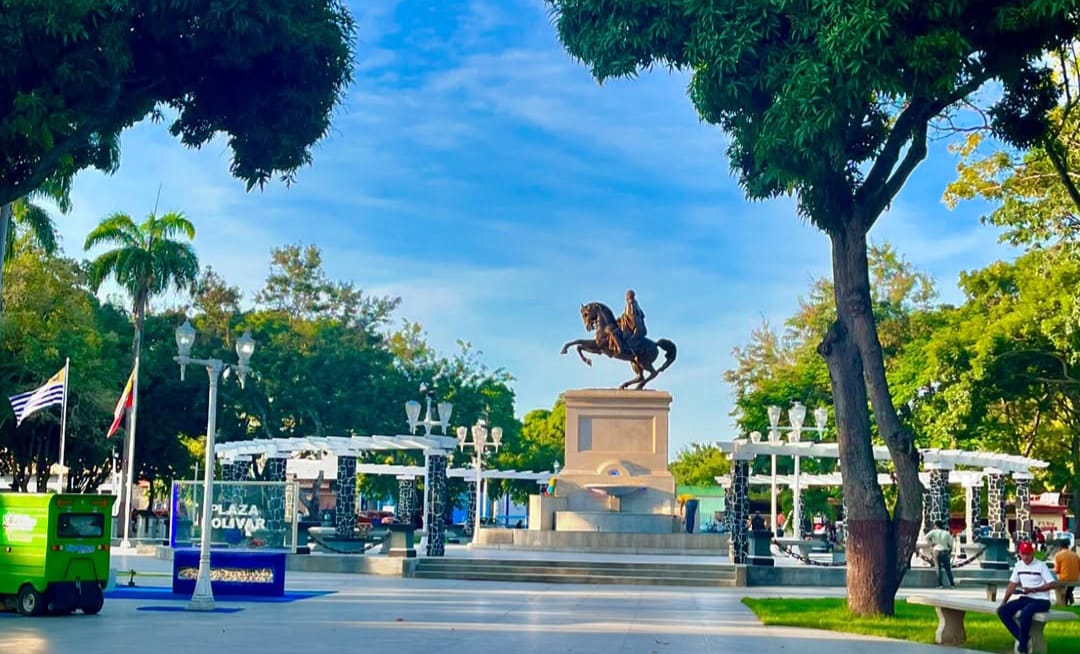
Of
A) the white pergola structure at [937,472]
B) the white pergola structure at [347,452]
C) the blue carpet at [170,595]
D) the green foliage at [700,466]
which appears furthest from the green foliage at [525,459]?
the blue carpet at [170,595]

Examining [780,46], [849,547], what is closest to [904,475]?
[849,547]

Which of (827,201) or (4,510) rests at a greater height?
(827,201)

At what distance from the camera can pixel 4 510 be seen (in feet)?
65.7

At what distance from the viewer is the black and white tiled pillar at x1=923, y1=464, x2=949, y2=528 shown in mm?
34062

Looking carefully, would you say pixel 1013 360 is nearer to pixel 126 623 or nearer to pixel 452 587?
pixel 452 587

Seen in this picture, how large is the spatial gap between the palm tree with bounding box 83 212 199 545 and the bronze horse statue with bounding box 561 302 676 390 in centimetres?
1945

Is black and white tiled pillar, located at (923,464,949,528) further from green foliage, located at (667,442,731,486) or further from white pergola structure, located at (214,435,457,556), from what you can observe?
green foliage, located at (667,442,731,486)

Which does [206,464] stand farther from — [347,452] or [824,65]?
[347,452]

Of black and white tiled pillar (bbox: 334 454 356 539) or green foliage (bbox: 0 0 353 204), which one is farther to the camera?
black and white tiled pillar (bbox: 334 454 356 539)

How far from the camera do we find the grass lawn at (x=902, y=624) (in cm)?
1717

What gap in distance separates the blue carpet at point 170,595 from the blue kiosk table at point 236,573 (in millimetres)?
201

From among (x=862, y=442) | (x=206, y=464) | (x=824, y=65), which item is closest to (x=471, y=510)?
(x=206, y=464)

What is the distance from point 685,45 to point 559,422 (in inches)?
3007

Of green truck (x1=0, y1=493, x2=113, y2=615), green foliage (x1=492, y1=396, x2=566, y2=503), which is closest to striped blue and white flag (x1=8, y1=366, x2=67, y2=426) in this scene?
green truck (x1=0, y1=493, x2=113, y2=615)
